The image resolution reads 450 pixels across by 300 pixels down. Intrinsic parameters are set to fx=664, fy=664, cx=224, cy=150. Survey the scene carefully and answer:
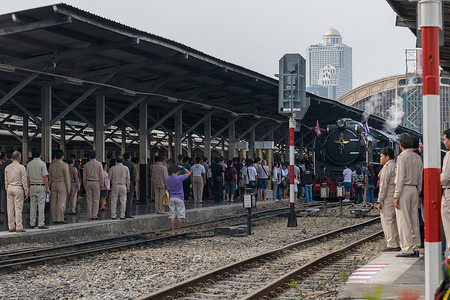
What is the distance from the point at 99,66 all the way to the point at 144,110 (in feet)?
14.1

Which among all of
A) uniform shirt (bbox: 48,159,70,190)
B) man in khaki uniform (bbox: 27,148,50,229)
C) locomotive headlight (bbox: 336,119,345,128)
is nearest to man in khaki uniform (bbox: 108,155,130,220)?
uniform shirt (bbox: 48,159,70,190)

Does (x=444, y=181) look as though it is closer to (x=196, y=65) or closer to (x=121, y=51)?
(x=121, y=51)

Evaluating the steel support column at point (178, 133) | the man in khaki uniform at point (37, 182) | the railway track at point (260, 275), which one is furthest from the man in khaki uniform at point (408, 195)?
the steel support column at point (178, 133)

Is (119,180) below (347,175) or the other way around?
the other way around

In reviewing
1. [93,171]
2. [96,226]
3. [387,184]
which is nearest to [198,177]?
[93,171]

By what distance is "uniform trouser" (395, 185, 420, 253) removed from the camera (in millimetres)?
9219

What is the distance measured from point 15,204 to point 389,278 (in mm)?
8407

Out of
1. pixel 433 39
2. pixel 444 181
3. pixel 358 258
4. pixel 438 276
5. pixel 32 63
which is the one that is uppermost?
pixel 32 63

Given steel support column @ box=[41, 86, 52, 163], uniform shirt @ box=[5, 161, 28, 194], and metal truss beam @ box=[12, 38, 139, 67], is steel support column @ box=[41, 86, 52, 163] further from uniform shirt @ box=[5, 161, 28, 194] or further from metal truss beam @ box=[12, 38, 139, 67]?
uniform shirt @ box=[5, 161, 28, 194]

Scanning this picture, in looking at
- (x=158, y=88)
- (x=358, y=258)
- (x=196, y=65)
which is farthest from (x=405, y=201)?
(x=158, y=88)

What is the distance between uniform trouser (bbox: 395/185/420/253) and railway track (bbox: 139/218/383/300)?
1391 mm

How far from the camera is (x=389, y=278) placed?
7.53 metres

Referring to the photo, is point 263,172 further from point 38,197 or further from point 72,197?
point 38,197

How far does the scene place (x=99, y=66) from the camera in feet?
60.1
